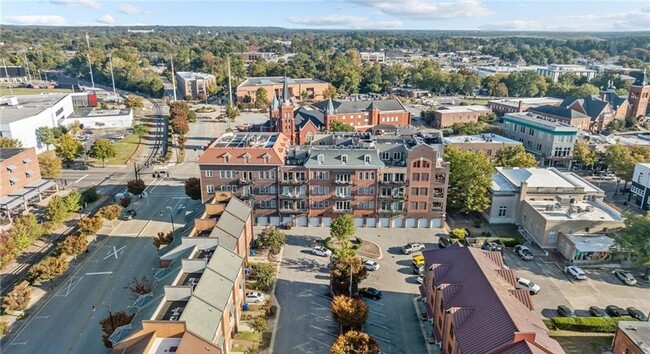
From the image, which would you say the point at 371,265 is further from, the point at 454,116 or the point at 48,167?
the point at 454,116

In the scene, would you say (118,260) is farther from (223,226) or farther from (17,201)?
(17,201)

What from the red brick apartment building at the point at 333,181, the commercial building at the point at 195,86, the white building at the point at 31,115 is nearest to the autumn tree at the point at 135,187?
the red brick apartment building at the point at 333,181

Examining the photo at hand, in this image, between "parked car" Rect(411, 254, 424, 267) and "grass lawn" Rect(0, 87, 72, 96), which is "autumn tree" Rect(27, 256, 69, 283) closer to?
"parked car" Rect(411, 254, 424, 267)

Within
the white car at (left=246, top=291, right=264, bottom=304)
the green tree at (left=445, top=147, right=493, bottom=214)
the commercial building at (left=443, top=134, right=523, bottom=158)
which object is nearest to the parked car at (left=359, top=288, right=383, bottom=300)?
the white car at (left=246, top=291, right=264, bottom=304)

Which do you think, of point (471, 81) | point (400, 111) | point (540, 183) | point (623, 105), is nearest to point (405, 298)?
point (540, 183)

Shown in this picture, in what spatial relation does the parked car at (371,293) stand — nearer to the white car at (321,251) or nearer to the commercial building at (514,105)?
the white car at (321,251)
